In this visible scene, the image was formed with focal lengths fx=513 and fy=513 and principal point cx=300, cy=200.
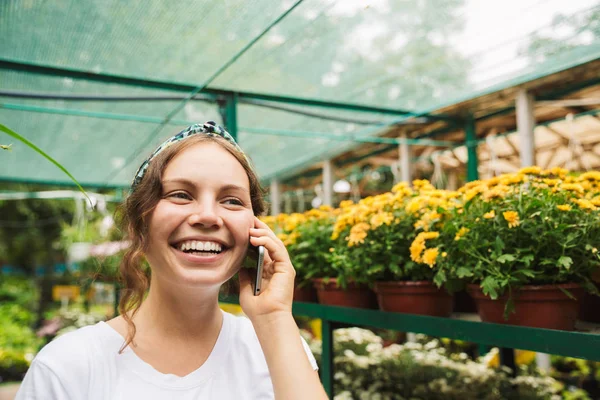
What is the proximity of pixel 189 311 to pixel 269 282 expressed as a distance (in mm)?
176

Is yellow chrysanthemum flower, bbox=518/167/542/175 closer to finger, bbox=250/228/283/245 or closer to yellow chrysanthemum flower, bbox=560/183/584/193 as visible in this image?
yellow chrysanthemum flower, bbox=560/183/584/193

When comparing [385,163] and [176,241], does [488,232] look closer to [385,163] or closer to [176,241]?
[176,241]

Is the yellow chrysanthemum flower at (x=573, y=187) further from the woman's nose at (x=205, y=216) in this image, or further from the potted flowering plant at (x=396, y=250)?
the woman's nose at (x=205, y=216)

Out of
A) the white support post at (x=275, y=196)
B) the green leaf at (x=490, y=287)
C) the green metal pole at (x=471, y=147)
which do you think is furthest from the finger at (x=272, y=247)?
the white support post at (x=275, y=196)

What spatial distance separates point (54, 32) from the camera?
2684 millimetres

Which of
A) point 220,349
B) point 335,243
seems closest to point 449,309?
point 335,243

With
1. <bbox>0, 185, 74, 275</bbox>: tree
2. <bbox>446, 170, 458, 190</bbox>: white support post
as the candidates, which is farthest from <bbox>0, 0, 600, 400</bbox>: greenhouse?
<bbox>0, 185, 74, 275</bbox>: tree

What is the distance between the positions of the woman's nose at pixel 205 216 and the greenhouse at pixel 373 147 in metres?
0.03

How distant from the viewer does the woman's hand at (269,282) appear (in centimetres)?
102

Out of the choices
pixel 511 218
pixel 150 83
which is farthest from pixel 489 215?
pixel 150 83

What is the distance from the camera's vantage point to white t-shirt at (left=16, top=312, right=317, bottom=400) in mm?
889

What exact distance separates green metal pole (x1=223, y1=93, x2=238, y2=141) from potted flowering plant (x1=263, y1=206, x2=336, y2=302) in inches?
33.4

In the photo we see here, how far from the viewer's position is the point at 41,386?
2.87 ft

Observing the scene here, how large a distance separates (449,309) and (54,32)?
2377 mm
